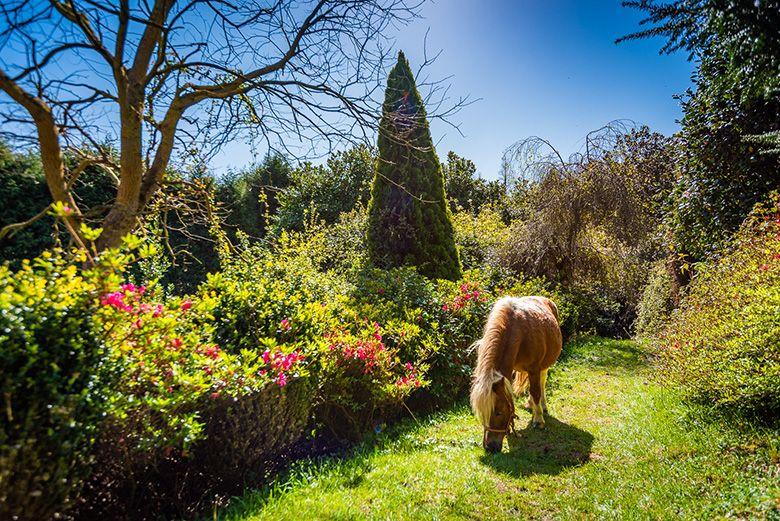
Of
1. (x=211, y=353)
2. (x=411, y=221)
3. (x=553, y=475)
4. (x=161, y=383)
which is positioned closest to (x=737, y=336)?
(x=553, y=475)

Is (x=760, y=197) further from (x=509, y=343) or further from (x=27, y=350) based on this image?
(x=27, y=350)

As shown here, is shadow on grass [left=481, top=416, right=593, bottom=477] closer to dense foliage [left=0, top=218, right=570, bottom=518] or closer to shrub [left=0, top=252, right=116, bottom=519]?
dense foliage [left=0, top=218, right=570, bottom=518]

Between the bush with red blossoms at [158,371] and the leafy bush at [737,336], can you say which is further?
the leafy bush at [737,336]

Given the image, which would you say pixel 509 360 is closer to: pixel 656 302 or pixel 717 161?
pixel 717 161

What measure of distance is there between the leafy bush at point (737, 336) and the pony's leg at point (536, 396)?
5.22 ft

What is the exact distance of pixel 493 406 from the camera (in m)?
4.10

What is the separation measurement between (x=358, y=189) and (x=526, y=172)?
31.9 feet

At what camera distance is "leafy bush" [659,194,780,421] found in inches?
145

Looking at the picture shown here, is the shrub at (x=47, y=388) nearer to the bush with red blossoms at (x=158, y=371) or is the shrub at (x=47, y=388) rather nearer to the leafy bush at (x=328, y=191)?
the bush with red blossoms at (x=158, y=371)

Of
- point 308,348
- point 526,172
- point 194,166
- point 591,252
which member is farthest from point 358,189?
point 308,348

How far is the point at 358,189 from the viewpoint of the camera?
18.7 meters

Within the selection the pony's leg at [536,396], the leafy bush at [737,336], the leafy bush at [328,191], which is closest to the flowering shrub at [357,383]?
the pony's leg at [536,396]

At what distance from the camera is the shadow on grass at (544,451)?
3.93 m

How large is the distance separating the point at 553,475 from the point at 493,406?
835 millimetres
